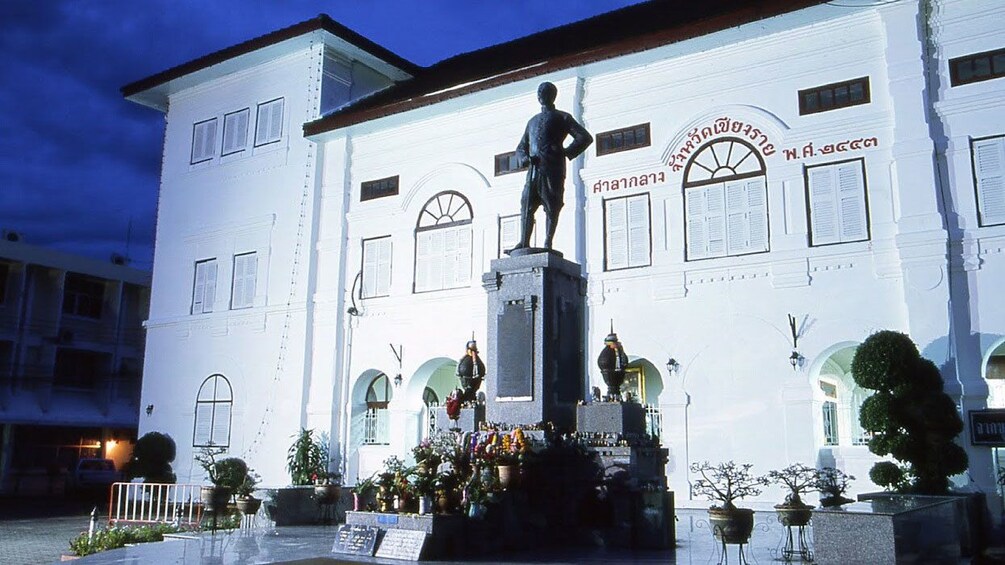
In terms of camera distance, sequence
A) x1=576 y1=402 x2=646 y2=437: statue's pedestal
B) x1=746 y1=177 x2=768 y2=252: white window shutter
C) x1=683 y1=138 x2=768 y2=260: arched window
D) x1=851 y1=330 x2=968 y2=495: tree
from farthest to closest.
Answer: x1=683 y1=138 x2=768 y2=260: arched window, x1=746 y1=177 x2=768 y2=252: white window shutter, x1=851 y1=330 x2=968 y2=495: tree, x1=576 y1=402 x2=646 y2=437: statue's pedestal

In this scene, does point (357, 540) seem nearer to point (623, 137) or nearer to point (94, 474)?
point (623, 137)

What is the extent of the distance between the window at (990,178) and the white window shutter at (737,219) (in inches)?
145

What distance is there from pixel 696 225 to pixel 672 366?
8.73 feet

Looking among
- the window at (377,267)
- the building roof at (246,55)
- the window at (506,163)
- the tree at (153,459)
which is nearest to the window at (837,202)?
the window at (506,163)

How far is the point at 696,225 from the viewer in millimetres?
16062

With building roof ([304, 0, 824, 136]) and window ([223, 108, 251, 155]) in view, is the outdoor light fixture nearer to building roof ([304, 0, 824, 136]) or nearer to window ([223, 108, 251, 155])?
building roof ([304, 0, 824, 136])

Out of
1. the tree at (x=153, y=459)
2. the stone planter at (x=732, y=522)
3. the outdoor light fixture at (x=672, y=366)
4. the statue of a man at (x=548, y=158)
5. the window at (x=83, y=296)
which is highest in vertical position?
the window at (x=83, y=296)

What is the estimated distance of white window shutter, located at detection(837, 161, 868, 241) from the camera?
14.5m

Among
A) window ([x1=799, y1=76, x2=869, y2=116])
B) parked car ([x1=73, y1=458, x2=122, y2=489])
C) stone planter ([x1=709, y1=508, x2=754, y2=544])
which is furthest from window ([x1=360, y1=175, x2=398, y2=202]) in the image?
parked car ([x1=73, y1=458, x2=122, y2=489])

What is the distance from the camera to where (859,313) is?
46.7 feet

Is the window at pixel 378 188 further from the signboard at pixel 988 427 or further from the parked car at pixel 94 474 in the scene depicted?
the parked car at pixel 94 474

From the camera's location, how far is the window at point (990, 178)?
13500 millimetres

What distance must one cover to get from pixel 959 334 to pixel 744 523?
7.25 m

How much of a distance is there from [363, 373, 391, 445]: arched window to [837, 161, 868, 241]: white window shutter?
1048 centimetres
